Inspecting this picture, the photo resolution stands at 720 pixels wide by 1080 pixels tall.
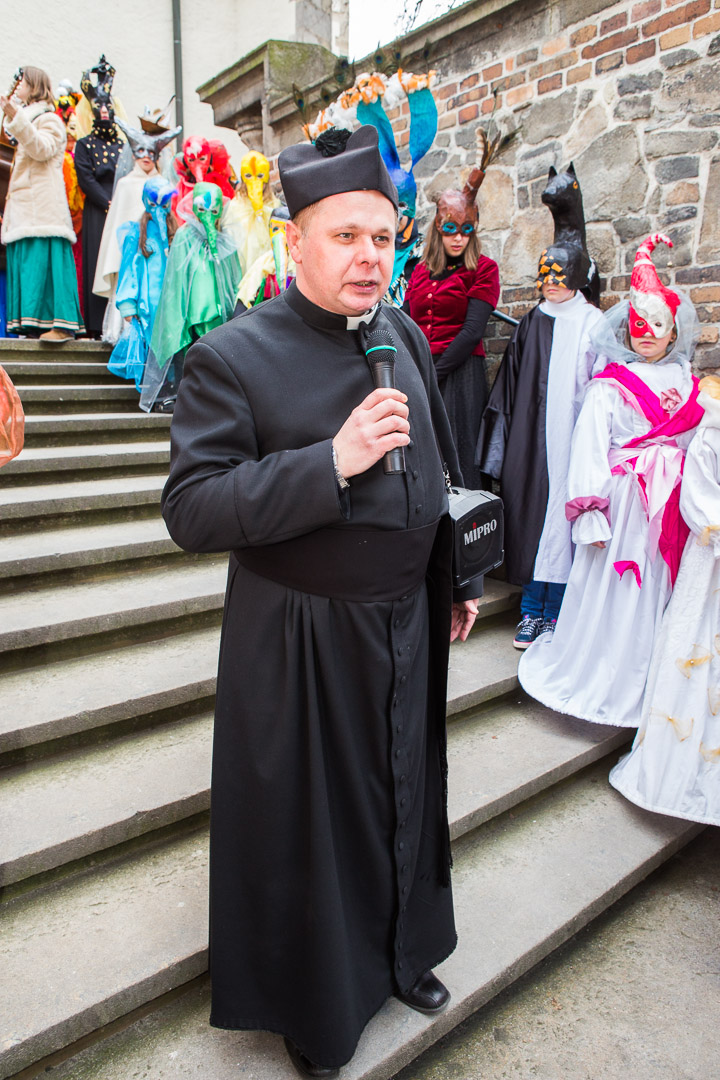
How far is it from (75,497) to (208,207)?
7.99 ft

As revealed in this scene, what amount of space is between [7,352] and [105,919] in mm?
4093

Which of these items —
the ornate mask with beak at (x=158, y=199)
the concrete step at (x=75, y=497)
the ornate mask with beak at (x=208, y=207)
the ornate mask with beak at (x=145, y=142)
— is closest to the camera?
the concrete step at (x=75, y=497)

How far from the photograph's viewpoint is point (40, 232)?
17.4ft

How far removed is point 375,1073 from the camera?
68.6 inches

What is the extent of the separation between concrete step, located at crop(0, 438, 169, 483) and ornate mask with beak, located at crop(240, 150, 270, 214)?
6.45ft

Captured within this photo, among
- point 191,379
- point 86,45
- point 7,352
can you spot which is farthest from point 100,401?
point 86,45

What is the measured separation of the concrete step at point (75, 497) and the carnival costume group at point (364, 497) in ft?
2.75

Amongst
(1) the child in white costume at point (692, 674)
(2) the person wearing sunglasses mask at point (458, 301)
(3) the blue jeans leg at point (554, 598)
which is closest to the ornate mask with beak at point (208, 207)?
(2) the person wearing sunglasses mask at point (458, 301)

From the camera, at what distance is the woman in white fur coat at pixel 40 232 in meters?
5.13

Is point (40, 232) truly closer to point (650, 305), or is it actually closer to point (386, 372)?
point (650, 305)

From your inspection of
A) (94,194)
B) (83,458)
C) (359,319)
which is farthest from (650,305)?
(94,194)

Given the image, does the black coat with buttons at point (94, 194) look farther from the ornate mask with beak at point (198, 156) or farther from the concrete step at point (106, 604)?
the concrete step at point (106, 604)

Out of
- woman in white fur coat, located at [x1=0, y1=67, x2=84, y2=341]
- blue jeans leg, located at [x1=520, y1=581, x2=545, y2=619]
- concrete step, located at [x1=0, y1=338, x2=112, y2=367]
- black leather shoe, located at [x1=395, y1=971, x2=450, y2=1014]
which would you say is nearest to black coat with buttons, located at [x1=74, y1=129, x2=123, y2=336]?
woman in white fur coat, located at [x1=0, y1=67, x2=84, y2=341]

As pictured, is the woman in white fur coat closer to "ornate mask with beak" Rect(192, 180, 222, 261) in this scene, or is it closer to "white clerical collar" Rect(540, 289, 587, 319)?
"ornate mask with beak" Rect(192, 180, 222, 261)
